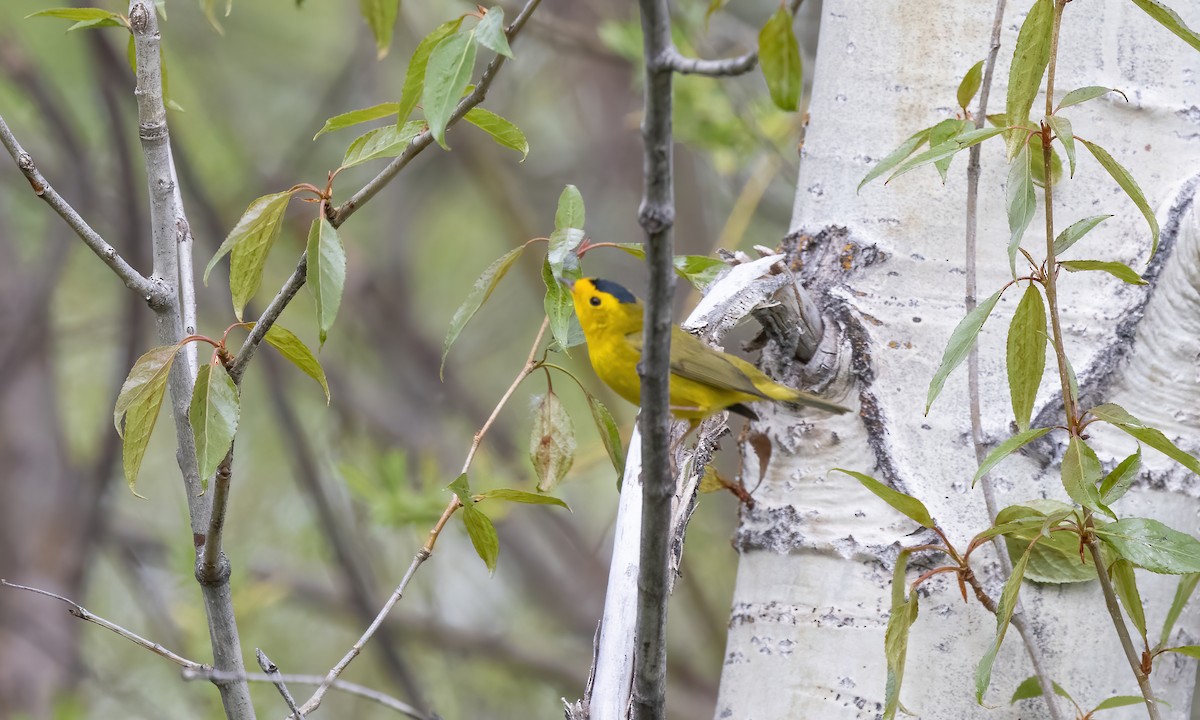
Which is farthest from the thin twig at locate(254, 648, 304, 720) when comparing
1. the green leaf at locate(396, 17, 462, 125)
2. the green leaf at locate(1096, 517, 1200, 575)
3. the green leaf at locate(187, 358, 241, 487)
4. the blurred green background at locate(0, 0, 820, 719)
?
the blurred green background at locate(0, 0, 820, 719)

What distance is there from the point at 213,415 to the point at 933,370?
1176mm

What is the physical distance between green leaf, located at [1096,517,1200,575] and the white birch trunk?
1.18 feet

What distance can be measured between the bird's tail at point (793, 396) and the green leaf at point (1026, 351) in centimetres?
45

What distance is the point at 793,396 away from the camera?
181 centimetres

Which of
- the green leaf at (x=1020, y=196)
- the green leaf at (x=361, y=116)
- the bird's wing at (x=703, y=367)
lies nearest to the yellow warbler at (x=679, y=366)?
the bird's wing at (x=703, y=367)

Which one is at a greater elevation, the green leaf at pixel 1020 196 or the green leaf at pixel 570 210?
the green leaf at pixel 570 210

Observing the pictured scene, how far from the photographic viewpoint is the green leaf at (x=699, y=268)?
1.71 m

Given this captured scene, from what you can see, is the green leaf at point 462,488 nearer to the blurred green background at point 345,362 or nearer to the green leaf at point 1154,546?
the green leaf at point 1154,546

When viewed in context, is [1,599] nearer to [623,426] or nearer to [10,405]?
[10,405]

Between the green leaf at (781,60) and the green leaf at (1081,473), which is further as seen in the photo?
the green leaf at (1081,473)

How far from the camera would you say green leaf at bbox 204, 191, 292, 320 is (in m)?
1.30

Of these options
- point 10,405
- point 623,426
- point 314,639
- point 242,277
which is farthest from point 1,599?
point 242,277

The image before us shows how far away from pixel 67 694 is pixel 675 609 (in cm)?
344

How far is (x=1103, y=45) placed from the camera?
1845 mm
